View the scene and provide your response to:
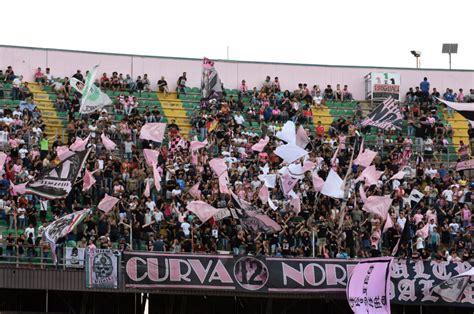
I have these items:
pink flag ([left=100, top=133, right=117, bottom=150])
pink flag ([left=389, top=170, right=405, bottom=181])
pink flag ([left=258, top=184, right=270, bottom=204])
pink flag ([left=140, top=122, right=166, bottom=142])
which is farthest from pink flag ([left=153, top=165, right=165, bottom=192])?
pink flag ([left=389, top=170, right=405, bottom=181])

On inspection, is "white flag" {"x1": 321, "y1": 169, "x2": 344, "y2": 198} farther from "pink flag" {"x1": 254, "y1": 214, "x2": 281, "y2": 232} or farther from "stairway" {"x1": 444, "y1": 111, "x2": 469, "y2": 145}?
"stairway" {"x1": 444, "y1": 111, "x2": 469, "y2": 145}

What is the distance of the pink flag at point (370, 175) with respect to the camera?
141 feet

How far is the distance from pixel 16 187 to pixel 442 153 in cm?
1932

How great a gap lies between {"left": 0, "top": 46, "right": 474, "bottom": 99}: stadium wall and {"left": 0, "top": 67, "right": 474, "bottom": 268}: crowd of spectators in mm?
1603

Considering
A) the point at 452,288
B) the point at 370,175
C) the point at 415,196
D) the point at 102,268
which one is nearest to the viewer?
the point at 102,268

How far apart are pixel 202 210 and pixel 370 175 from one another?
700 centimetres

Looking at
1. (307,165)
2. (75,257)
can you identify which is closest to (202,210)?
(75,257)

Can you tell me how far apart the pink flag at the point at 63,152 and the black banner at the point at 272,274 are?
159 inches

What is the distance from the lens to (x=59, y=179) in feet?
125

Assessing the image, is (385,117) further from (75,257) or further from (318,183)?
(75,257)

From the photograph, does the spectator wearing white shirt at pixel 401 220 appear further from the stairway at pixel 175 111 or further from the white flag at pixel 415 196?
the stairway at pixel 175 111

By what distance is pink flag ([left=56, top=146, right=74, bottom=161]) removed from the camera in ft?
128

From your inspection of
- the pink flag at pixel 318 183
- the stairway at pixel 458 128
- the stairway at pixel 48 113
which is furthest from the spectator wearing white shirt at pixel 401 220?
the stairway at pixel 48 113

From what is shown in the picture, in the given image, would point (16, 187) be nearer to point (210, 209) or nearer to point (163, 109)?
point (210, 209)
